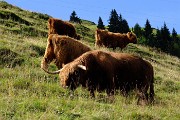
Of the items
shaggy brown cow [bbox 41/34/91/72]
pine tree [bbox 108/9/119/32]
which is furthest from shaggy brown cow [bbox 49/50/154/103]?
pine tree [bbox 108/9/119/32]

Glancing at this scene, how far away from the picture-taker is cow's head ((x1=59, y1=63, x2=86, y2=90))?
11.6 m

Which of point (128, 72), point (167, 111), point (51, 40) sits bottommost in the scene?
point (167, 111)

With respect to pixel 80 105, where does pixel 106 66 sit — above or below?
above

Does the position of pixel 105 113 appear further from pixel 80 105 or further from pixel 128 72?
pixel 128 72

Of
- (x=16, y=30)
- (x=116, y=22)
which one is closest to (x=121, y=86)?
(x=16, y=30)

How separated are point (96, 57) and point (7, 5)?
2492 cm

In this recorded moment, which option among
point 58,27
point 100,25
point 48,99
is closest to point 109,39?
point 58,27

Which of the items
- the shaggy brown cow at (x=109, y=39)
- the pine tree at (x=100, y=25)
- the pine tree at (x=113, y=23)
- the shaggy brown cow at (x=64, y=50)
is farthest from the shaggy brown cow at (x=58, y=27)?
the pine tree at (x=113, y=23)

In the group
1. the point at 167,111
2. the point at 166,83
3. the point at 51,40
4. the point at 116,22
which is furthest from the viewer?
the point at 116,22

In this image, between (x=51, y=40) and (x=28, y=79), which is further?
(x=51, y=40)

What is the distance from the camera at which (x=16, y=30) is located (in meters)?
24.1

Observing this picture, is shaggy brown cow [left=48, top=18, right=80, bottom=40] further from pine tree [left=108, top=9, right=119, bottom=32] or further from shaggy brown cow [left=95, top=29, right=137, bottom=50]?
pine tree [left=108, top=9, right=119, bottom=32]

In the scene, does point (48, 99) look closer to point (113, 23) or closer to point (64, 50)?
point (64, 50)

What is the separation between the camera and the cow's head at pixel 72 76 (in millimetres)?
11648
